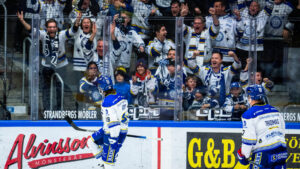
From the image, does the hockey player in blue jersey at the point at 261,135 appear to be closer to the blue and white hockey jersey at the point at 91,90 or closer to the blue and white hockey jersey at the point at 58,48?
the blue and white hockey jersey at the point at 91,90

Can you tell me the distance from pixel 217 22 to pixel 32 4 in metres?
2.78

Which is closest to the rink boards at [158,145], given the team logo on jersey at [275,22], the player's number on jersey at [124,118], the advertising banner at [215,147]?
the advertising banner at [215,147]

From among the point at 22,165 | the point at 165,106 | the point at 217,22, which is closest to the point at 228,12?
the point at 217,22

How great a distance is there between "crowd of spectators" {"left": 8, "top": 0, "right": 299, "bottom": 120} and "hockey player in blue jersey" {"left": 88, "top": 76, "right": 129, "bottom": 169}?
0.70 meters

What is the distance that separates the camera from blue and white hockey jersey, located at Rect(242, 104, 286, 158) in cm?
504

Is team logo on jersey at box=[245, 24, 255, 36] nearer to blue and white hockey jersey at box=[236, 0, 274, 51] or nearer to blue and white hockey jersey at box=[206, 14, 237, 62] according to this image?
blue and white hockey jersey at box=[236, 0, 274, 51]

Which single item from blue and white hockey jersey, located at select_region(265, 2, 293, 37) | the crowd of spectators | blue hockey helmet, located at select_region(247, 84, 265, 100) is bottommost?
blue hockey helmet, located at select_region(247, 84, 265, 100)

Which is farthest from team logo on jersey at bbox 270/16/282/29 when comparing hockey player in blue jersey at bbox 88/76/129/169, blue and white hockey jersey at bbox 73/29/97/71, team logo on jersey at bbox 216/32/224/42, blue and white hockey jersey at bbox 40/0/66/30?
blue and white hockey jersey at bbox 40/0/66/30

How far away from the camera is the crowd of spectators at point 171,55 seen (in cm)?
671

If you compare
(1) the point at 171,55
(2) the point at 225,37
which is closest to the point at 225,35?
(2) the point at 225,37

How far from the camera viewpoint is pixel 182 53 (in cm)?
673

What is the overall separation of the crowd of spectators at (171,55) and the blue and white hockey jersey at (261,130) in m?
1.62

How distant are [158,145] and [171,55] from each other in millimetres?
1229

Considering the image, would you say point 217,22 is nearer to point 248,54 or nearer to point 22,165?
point 248,54
